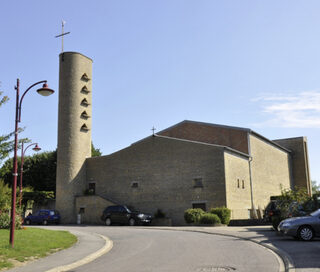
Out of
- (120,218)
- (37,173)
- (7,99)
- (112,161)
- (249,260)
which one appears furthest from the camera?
(37,173)

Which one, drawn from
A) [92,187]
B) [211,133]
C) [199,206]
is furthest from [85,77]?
[199,206]

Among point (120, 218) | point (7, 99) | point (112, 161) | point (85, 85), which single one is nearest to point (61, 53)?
point (85, 85)

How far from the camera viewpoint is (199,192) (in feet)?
111

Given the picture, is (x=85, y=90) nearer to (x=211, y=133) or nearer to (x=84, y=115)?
(x=84, y=115)

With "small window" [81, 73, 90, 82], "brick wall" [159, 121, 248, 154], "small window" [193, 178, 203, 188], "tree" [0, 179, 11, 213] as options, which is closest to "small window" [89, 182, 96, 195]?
"brick wall" [159, 121, 248, 154]

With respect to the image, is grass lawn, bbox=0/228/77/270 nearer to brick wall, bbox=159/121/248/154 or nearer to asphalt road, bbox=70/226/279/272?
asphalt road, bbox=70/226/279/272

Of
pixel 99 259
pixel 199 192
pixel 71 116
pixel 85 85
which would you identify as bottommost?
pixel 99 259

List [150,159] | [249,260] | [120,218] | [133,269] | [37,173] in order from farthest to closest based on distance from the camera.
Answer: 1. [37,173]
2. [150,159]
3. [120,218]
4. [249,260]
5. [133,269]

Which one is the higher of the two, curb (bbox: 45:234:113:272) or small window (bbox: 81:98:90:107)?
small window (bbox: 81:98:90:107)

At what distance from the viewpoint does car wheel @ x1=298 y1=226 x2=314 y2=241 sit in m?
15.3

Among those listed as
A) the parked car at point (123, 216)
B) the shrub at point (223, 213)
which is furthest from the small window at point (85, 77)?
the shrub at point (223, 213)

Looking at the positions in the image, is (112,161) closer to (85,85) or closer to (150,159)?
(150,159)

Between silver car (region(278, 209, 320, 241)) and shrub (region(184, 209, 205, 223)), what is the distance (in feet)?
50.0

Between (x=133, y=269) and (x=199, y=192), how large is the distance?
24.4m
